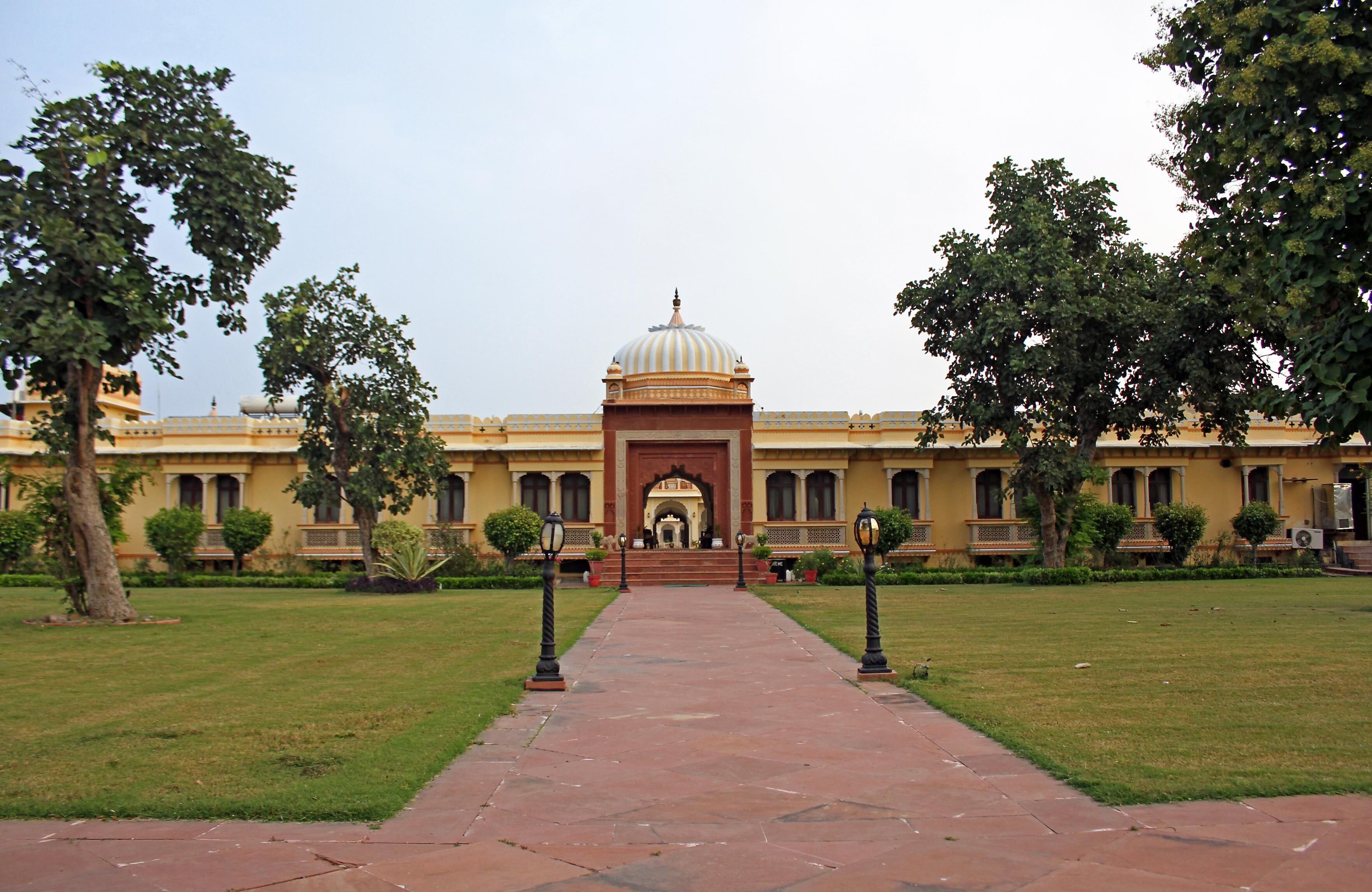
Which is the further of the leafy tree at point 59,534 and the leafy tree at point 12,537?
the leafy tree at point 12,537

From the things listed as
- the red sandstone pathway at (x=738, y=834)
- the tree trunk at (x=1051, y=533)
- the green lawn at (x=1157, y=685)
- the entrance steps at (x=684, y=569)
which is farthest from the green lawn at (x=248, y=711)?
the tree trunk at (x=1051, y=533)

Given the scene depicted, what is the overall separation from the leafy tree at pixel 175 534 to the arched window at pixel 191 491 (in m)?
3.75

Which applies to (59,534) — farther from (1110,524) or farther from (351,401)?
(1110,524)

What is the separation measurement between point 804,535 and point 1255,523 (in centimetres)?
1365

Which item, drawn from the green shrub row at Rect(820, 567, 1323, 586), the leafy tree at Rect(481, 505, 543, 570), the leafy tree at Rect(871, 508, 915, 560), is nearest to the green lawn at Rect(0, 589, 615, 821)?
the leafy tree at Rect(481, 505, 543, 570)

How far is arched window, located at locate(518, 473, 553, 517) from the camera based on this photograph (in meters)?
33.2

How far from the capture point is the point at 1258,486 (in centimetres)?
3353

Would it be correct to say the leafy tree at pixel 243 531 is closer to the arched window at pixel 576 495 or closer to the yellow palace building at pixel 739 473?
the yellow palace building at pixel 739 473

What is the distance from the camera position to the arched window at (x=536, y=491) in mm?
33219

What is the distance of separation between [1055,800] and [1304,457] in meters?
33.6

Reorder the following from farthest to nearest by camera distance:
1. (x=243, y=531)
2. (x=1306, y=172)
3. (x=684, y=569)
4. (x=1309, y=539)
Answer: (x=1309, y=539)
(x=243, y=531)
(x=684, y=569)
(x=1306, y=172)

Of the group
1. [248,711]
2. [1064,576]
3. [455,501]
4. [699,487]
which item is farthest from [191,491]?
[248,711]

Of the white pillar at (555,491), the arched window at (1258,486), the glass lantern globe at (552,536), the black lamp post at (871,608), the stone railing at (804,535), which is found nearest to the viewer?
the black lamp post at (871,608)

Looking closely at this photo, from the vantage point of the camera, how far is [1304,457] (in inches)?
1315
